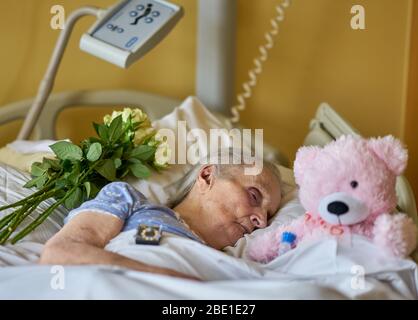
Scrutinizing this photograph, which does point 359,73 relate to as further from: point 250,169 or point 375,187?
point 375,187

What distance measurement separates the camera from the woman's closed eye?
71.1 inches

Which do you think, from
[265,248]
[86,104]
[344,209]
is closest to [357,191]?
[344,209]

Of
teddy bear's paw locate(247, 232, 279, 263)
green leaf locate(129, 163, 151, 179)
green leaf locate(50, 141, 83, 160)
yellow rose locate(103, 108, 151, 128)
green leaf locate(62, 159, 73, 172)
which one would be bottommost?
teddy bear's paw locate(247, 232, 279, 263)

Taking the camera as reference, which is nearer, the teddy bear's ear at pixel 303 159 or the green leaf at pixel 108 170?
the teddy bear's ear at pixel 303 159

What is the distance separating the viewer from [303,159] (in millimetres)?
1541

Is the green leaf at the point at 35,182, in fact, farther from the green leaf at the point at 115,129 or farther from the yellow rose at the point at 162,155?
the yellow rose at the point at 162,155

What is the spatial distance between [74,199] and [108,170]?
0.11 meters

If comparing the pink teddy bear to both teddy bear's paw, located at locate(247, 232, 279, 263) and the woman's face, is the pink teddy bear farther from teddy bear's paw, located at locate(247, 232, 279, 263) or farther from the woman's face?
the woman's face

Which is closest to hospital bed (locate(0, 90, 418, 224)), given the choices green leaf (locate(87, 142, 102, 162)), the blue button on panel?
the blue button on panel

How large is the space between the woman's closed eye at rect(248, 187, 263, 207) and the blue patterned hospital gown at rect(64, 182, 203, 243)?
17cm

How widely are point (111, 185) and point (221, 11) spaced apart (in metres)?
0.85

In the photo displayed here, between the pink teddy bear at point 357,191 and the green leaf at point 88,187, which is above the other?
the pink teddy bear at point 357,191

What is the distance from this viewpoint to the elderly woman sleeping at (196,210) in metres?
1.59

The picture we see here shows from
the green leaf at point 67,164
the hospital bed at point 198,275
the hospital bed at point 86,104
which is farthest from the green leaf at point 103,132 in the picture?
the hospital bed at point 86,104
